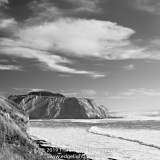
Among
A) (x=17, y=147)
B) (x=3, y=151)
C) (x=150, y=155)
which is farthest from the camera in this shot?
(x=150, y=155)

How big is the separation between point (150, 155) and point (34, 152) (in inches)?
587

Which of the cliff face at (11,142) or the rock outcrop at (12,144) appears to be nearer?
the cliff face at (11,142)

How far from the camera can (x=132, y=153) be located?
24.9 meters

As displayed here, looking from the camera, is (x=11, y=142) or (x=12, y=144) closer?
(x=12, y=144)

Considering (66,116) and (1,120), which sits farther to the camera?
(66,116)

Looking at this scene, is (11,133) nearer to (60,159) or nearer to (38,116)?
(60,159)

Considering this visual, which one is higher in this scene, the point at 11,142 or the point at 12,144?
the point at 11,142

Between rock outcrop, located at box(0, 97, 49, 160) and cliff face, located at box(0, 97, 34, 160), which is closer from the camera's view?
A: cliff face, located at box(0, 97, 34, 160)

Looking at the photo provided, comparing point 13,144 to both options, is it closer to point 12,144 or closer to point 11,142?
point 12,144

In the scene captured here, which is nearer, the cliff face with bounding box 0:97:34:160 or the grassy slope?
the cliff face with bounding box 0:97:34:160

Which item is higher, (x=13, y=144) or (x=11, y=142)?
A: (x=11, y=142)

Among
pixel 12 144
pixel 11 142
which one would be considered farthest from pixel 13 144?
pixel 11 142

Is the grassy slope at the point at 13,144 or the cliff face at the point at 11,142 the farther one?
the grassy slope at the point at 13,144

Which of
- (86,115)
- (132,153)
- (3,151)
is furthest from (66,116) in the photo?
(3,151)
